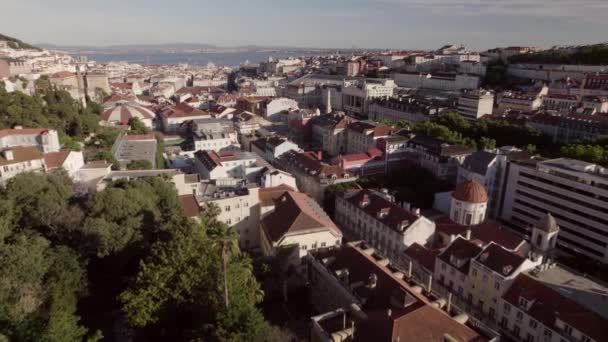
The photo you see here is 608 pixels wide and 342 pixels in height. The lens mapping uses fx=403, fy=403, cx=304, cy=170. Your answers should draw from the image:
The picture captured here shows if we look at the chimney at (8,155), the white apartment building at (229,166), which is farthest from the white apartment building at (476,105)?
the chimney at (8,155)

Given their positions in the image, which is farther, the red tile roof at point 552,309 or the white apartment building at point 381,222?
the white apartment building at point 381,222

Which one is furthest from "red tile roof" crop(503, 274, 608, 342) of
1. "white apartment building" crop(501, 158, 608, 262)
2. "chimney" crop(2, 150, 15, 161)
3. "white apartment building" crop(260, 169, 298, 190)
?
"chimney" crop(2, 150, 15, 161)

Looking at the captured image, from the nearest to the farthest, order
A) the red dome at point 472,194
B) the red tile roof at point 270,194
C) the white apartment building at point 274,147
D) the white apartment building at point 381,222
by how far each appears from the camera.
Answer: the white apartment building at point 381,222, the red dome at point 472,194, the red tile roof at point 270,194, the white apartment building at point 274,147

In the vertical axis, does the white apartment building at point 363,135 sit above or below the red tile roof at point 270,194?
above

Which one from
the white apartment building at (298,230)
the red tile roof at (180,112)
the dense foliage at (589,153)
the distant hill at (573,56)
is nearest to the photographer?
the white apartment building at (298,230)

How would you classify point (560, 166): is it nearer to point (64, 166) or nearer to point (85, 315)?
point (85, 315)

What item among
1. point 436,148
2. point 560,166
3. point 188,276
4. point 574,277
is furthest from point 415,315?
point 436,148

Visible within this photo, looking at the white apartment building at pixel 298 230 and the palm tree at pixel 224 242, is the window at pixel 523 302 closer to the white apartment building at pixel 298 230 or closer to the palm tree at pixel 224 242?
the white apartment building at pixel 298 230

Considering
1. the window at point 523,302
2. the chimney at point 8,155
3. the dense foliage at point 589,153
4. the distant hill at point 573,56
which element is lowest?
the window at point 523,302
